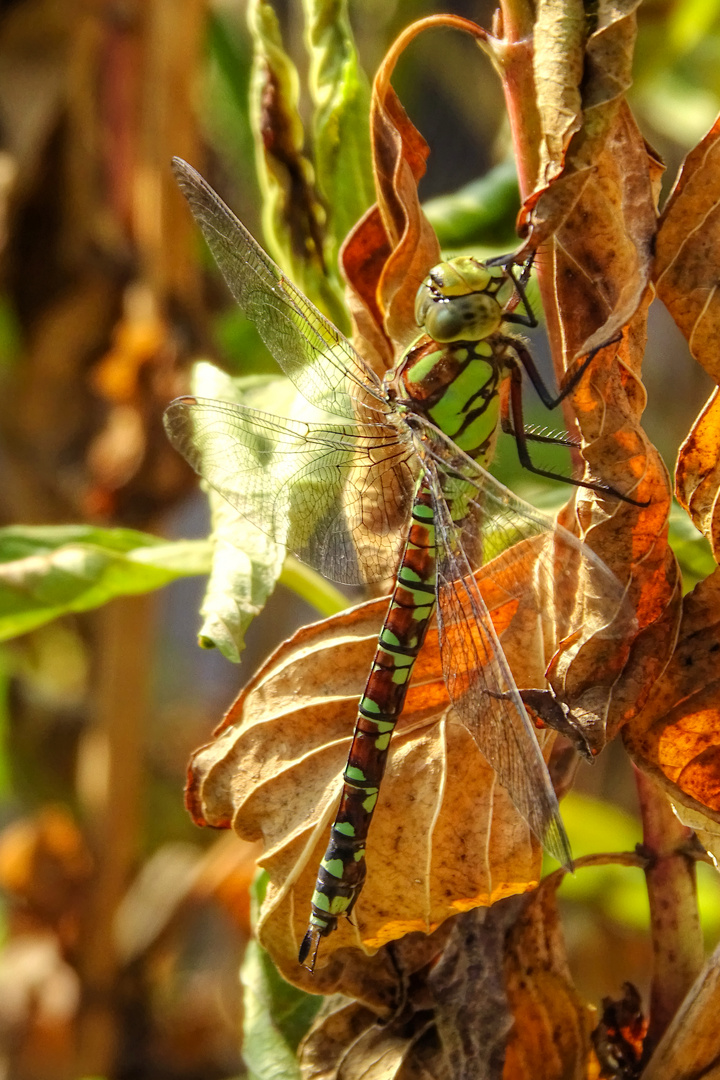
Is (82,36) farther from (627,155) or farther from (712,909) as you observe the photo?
(712,909)

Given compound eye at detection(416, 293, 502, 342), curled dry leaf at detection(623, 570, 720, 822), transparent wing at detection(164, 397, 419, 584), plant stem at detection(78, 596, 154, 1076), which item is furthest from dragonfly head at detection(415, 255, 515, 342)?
plant stem at detection(78, 596, 154, 1076)

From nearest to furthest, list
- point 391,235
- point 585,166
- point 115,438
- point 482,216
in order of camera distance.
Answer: point 585,166 < point 391,235 < point 482,216 < point 115,438

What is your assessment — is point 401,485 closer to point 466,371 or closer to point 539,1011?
point 466,371

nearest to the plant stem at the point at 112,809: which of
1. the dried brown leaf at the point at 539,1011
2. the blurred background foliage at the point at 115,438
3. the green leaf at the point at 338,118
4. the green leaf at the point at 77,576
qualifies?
the blurred background foliage at the point at 115,438

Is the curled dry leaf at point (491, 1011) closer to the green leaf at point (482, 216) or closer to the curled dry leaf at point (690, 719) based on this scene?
the curled dry leaf at point (690, 719)

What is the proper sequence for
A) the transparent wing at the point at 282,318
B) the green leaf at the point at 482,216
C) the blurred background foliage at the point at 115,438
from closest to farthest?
1. the transparent wing at the point at 282,318
2. the green leaf at the point at 482,216
3. the blurred background foliage at the point at 115,438

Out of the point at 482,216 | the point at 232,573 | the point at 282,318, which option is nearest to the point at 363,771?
the point at 232,573

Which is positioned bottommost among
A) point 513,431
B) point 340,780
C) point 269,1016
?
point 269,1016

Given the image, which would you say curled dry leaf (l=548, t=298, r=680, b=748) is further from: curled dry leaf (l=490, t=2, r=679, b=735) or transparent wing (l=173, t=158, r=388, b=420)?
transparent wing (l=173, t=158, r=388, b=420)
